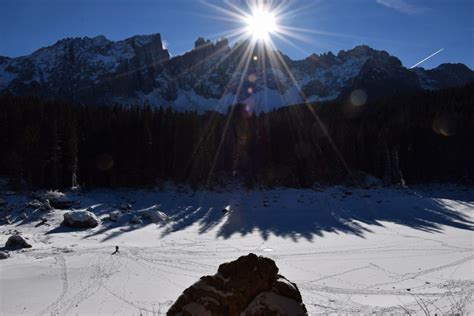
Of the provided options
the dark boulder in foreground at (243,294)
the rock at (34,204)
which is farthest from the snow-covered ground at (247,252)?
the dark boulder in foreground at (243,294)

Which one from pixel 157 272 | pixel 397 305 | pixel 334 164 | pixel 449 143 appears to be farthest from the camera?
pixel 449 143

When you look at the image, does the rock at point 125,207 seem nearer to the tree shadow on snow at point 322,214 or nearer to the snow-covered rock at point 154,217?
the snow-covered rock at point 154,217

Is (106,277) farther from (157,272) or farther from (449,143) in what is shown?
(449,143)

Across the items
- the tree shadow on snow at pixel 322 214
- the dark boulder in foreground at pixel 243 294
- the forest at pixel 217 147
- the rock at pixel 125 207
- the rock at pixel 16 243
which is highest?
the forest at pixel 217 147

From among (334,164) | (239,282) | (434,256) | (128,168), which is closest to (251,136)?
(334,164)

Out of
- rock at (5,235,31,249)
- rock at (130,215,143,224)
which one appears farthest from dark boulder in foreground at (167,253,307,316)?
rock at (130,215,143,224)

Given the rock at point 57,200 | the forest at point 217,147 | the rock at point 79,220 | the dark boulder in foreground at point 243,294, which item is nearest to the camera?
the dark boulder in foreground at point 243,294

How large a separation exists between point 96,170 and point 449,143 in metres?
68.2

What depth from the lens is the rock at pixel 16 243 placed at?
21.1 m

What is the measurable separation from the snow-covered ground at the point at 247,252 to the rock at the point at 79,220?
755 mm

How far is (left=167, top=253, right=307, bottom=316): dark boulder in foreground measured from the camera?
24.3 ft

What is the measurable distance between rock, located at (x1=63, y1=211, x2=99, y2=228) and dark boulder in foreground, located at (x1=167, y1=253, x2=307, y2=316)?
24.4m

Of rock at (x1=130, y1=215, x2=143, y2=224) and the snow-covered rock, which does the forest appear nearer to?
the snow-covered rock

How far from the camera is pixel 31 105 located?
161 ft
